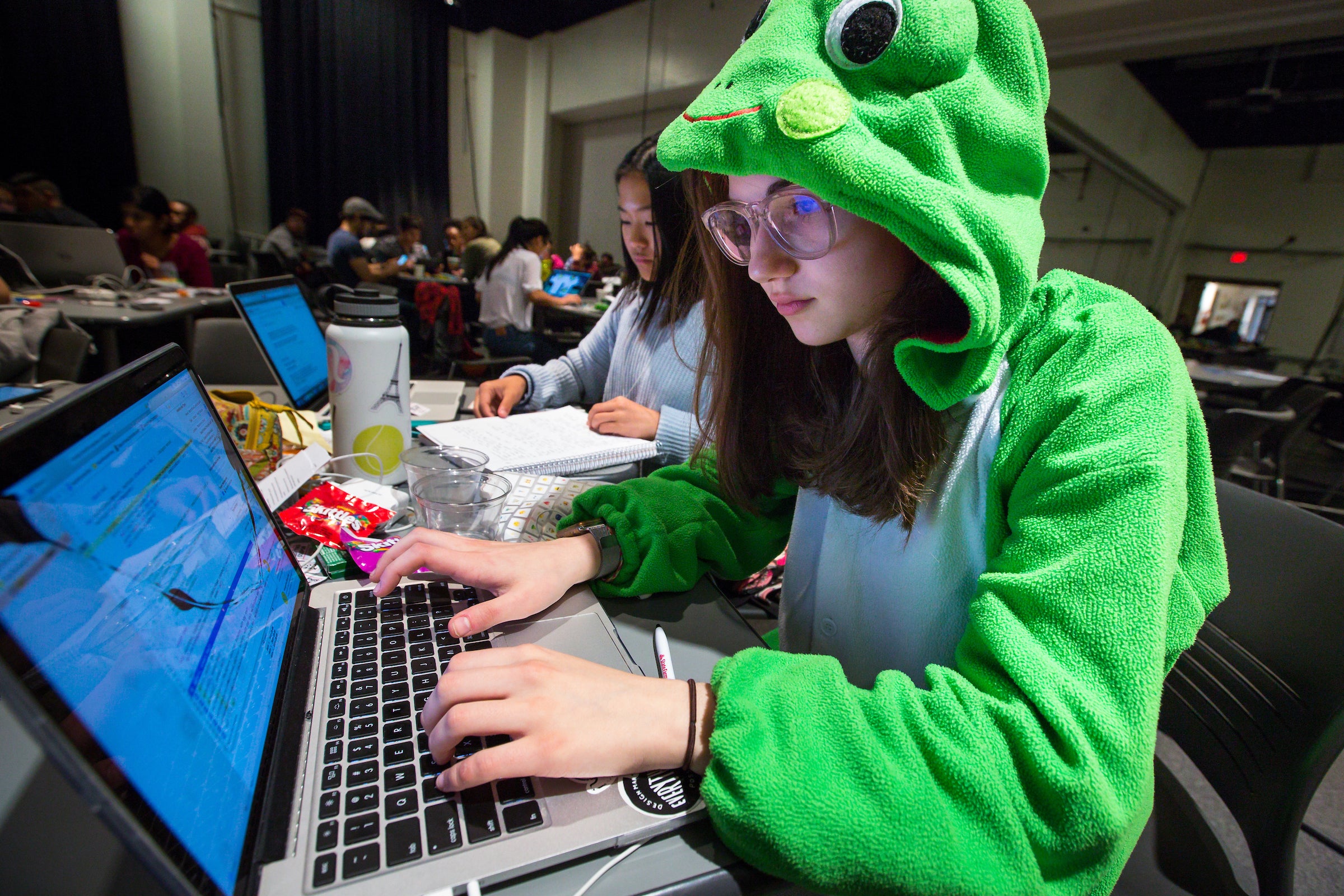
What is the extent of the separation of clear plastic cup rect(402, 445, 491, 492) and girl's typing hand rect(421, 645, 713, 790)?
1.44 feet

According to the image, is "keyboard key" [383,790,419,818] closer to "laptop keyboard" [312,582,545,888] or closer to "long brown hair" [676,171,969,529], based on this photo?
"laptop keyboard" [312,582,545,888]

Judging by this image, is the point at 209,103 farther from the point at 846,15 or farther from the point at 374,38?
the point at 846,15

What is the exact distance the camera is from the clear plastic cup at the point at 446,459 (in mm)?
859

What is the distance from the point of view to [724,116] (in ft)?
1.55

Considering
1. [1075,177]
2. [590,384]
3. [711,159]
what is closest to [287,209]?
[590,384]

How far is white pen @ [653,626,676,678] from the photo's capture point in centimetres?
57

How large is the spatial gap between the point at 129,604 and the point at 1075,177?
10463 mm

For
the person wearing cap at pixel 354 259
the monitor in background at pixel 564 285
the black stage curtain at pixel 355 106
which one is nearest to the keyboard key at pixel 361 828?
the monitor in background at pixel 564 285

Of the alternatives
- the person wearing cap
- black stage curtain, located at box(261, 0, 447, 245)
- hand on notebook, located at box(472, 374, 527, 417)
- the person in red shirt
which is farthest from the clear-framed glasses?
black stage curtain, located at box(261, 0, 447, 245)

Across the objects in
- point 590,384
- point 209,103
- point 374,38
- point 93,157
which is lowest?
point 590,384

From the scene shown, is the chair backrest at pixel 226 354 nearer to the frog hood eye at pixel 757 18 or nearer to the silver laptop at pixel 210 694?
the silver laptop at pixel 210 694

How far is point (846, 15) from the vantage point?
44 centimetres

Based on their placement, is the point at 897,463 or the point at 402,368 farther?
the point at 402,368

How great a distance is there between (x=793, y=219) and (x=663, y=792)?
47 centimetres
